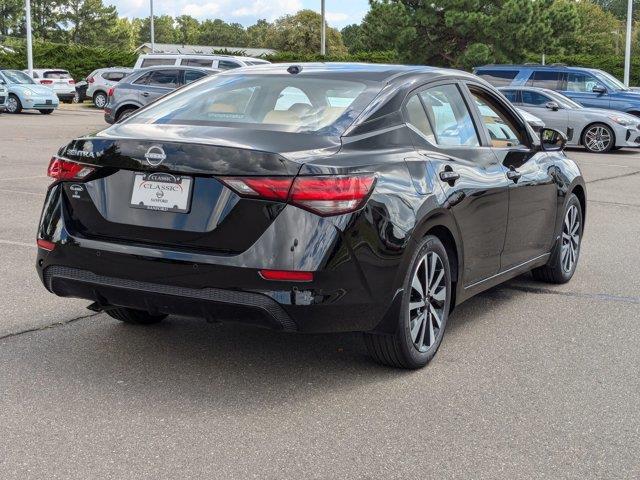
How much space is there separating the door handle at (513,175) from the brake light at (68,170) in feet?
8.39

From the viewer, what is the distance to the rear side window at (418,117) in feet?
16.5

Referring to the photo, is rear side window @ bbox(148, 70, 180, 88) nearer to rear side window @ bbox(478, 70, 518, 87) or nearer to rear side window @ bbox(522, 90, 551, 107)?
rear side window @ bbox(478, 70, 518, 87)

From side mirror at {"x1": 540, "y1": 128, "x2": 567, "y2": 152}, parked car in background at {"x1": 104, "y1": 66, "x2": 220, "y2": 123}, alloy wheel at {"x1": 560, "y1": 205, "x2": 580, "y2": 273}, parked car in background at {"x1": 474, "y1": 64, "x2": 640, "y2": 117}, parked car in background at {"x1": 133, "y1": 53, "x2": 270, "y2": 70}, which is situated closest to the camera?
side mirror at {"x1": 540, "y1": 128, "x2": 567, "y2": 152}

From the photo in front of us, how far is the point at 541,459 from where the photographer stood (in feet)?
12.4

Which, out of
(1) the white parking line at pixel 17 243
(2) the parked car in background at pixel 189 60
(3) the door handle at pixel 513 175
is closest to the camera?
(3) the door handle at pixel 513 175

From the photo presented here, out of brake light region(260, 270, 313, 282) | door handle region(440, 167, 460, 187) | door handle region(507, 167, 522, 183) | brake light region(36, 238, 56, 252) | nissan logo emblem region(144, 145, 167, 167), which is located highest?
nissan logo emblem region(144, 145, 167, 167)

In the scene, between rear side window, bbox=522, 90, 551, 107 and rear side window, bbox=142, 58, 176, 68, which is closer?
rear side window, bbox=522, 90, 551, 107

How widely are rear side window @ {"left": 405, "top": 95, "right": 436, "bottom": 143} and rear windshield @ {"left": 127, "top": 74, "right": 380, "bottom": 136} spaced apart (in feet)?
0.73

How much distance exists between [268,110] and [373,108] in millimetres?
542

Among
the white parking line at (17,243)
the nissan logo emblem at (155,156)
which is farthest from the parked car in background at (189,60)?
the nissan logo emblem at (155,156)

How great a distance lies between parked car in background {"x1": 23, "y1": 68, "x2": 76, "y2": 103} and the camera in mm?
40688

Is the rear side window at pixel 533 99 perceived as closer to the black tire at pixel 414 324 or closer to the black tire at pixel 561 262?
the black tire at pixel 561 262

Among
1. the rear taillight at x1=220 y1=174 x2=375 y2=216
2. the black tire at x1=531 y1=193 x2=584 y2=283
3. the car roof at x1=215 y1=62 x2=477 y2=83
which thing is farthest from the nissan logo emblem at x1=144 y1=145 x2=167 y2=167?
the black tire at x1=531 y1=193 x2=584 y2=283

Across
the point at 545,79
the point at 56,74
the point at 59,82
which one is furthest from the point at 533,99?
the point at 56,74
